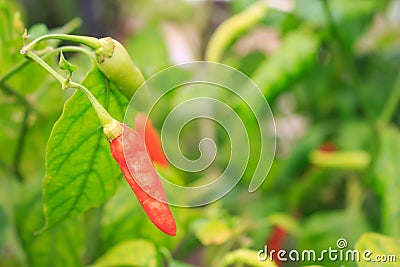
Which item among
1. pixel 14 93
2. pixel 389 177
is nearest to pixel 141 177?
pixel 14 93

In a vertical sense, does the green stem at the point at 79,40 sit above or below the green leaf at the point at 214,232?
above

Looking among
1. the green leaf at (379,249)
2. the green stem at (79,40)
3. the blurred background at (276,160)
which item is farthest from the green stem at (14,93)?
the green leaf at (379,249)

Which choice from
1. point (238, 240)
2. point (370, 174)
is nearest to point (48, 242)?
point (238, 240)

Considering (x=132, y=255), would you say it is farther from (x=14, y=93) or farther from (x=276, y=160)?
(x=276, y=160)

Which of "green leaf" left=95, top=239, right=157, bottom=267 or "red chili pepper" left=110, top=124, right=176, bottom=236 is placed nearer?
"red chili pepper" left=110, top=124, right=176, bottom=236

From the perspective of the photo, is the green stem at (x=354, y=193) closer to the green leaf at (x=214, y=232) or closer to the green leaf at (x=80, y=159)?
the green leaf at (x=214, y=232)

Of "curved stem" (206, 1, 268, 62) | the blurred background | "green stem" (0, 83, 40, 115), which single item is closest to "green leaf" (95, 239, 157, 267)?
the blurred background

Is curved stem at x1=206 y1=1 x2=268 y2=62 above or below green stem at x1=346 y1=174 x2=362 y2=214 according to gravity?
above

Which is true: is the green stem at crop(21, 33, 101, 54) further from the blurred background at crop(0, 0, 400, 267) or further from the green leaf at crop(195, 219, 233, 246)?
the green leaf at crop(195, 219, 233, 246)
